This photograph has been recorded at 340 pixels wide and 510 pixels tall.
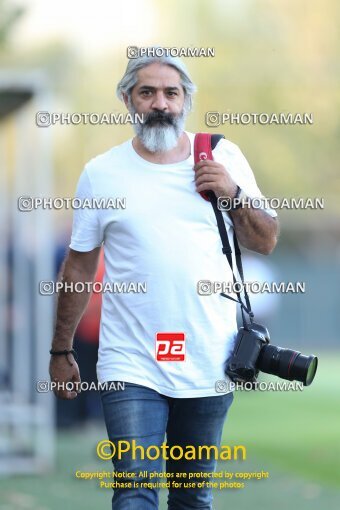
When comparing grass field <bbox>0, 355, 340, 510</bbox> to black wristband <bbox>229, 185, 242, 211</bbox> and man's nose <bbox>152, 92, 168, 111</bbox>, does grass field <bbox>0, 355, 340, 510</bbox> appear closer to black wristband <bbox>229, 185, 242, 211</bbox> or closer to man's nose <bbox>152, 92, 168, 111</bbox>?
black wristband <bbox>229, 185, 242, 211</bbox>

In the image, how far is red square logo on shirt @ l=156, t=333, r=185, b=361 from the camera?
16.4 feet

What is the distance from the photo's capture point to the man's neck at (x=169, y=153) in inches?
204

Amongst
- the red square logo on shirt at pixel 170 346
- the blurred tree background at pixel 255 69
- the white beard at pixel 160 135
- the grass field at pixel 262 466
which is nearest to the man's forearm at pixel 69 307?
the red square logo on shirt at pixel 170 346

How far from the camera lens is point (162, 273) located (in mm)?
5055

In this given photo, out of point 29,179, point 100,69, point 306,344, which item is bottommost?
point 306,344

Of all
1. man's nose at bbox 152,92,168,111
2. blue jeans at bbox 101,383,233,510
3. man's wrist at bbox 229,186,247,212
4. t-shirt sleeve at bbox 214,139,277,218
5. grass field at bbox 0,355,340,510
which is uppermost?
man's nose at bbox 152,92,168,111

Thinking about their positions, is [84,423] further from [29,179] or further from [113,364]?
[113,364]

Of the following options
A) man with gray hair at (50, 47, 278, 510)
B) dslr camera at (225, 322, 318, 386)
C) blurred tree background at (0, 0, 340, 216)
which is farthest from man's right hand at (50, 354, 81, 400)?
blurred tree background at (0, 0, 340, 216)

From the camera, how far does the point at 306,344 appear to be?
121 feet

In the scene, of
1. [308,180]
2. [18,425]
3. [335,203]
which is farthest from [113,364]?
[335,203]

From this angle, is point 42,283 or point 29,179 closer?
point 42,283

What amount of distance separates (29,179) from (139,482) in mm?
8055

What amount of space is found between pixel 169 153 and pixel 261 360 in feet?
2.69

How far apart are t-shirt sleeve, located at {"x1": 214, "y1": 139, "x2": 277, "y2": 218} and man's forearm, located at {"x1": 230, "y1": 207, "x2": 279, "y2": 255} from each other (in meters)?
0.05
